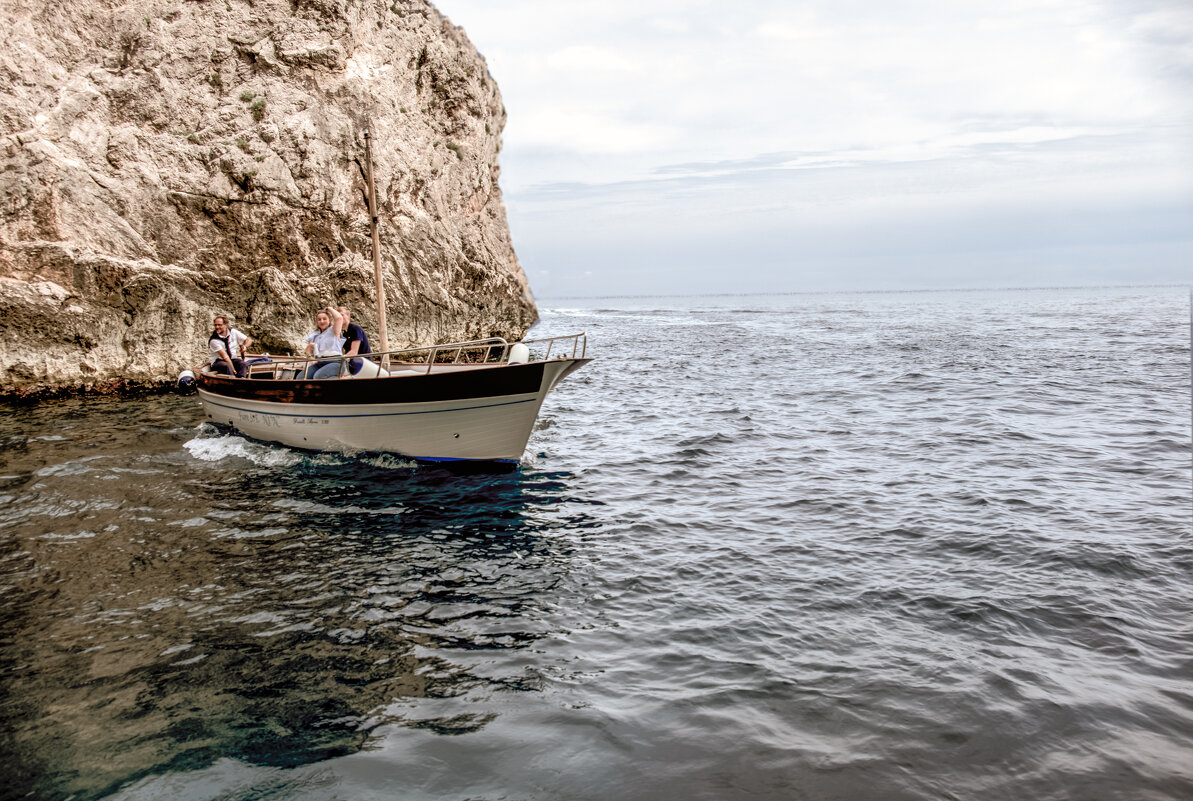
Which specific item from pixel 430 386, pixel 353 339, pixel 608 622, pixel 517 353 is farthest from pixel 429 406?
pixel 608 622

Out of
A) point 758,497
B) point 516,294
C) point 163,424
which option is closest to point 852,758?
point 758,497

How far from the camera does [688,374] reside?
30812 mm

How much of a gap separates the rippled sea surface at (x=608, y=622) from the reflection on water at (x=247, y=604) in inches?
1.6

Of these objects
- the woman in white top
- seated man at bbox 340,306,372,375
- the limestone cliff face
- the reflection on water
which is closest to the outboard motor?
the reflection on water

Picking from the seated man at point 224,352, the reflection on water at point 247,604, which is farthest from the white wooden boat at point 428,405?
the seated man at point 224,352

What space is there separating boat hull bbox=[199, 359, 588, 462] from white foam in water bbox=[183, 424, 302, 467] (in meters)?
0.64

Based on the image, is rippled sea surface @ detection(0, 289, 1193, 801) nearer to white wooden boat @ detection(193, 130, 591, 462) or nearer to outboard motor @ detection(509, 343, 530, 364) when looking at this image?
white wooden boat @ detection(193, 130, 591, 462)

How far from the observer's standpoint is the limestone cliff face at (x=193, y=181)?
77.7 feet

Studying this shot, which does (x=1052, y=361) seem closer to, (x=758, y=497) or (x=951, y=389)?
(x=951, y=389)

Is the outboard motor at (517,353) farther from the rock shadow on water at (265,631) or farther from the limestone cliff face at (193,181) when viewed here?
the limestone cliff face at (193,181)

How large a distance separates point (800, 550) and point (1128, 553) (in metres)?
3.90

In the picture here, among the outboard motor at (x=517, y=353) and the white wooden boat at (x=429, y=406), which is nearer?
the white wooden boat at (x=429, y=406)

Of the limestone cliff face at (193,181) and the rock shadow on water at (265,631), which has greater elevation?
the limestone cliff face at (193,181)

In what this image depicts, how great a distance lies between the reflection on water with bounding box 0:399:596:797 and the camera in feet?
17.7
